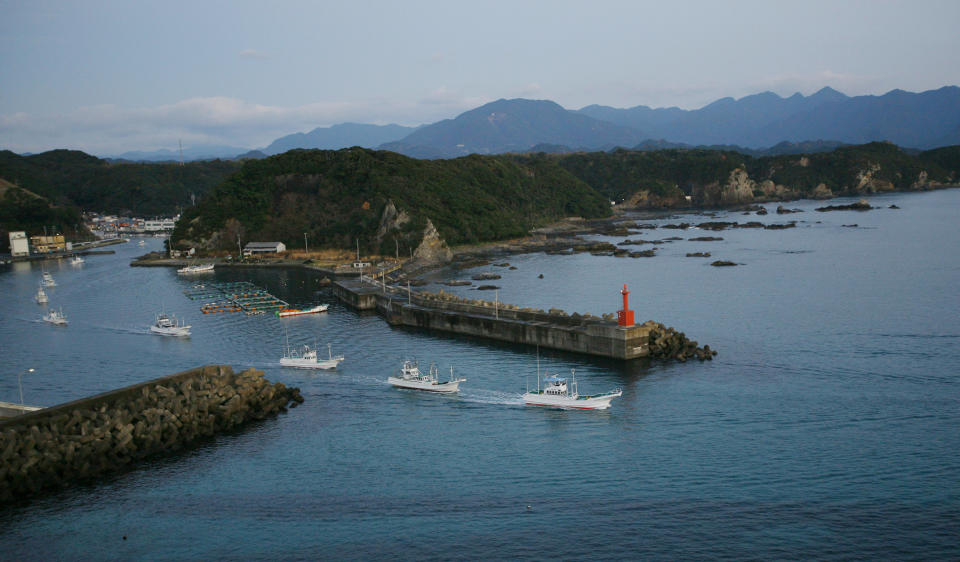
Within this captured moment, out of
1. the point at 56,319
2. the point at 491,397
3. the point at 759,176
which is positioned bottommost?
the point at 491,397

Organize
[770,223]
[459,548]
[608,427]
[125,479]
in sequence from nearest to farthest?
[459,548]
[125,479]
[608,427]
[770,223]

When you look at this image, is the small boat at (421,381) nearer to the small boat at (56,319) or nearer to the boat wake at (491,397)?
the boat wake at (491,397)

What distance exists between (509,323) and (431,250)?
42.9 metres

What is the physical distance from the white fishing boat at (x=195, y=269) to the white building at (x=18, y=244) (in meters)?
35.2

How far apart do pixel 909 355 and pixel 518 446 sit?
20.6 metres

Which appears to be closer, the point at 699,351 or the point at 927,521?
the point at 927,521

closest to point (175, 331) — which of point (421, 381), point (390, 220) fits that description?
point (421, 381)

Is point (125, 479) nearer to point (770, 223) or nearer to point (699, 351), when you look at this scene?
point (699, 351)

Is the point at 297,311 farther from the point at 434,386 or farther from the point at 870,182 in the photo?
the point at 870,182

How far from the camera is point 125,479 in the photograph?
24.0m

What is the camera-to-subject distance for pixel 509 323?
41.2 meters

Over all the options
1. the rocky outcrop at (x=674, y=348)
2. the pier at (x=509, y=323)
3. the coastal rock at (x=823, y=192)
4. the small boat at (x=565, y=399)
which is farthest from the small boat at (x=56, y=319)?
the coastal rock at (x=823, y=192)

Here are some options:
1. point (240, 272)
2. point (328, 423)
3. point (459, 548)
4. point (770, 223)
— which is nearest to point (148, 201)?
point (240, 272)

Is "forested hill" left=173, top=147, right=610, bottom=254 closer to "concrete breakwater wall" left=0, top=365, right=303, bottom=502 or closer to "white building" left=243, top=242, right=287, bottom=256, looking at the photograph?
"white building" left=243, top=242, right=287, bottom=256
